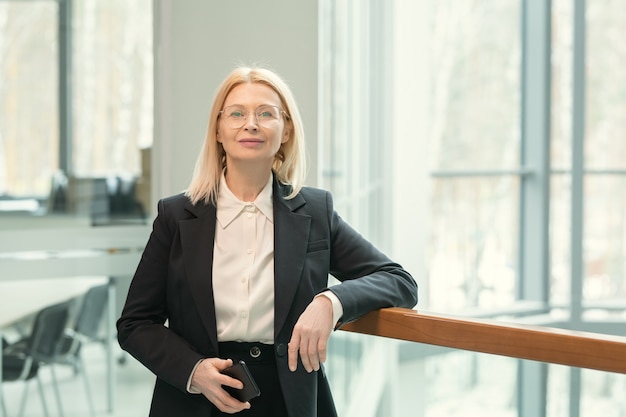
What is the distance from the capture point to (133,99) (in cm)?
275

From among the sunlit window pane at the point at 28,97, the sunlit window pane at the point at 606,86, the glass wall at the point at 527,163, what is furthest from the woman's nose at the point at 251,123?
the sunlit window pane at the point at 606,86

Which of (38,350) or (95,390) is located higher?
(38,350)

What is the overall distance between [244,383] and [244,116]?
20.7 inches

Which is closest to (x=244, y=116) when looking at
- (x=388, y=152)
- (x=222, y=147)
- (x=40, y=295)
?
(x=222, y=147)

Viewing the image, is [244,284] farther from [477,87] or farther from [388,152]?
[477,87]

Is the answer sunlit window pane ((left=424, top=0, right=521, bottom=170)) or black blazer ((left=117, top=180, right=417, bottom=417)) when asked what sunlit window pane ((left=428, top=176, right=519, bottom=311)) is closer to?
sunlit window pane ((left=424, top=0, right=521, bottom=170))

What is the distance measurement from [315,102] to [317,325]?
123cm

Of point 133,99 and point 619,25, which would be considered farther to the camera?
point 619,25

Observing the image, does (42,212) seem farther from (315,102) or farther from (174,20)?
(315,102)

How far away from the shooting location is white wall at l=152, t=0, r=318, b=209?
8.89 feet

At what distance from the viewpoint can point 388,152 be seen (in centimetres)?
576

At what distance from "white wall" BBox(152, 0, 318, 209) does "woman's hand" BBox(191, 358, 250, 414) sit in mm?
1046

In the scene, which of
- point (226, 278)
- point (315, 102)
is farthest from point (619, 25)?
point (226, 278)

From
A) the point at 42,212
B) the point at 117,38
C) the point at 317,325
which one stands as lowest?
the point at 317,325
